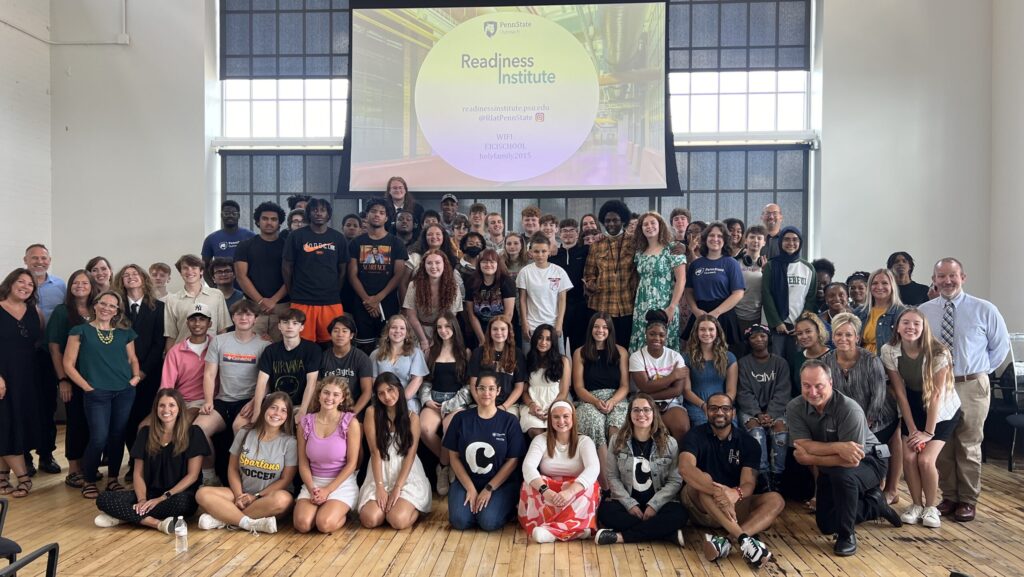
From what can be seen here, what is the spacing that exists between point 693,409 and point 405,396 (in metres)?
2.00

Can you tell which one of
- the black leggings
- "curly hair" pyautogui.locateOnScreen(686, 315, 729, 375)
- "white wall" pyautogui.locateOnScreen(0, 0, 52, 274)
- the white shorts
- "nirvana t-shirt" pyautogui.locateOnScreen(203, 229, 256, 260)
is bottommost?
the black leggings

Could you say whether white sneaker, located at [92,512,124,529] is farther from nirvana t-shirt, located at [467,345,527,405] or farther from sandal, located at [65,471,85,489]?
nirvana t-shirt, located at [467,345,527,405]

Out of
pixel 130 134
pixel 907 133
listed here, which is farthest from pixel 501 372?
pixel 130 134

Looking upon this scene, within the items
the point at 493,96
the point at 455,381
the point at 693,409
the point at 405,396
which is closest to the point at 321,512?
the point at 405,396

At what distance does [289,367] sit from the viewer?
5375 millimetres

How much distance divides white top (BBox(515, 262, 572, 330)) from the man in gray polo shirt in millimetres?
1953

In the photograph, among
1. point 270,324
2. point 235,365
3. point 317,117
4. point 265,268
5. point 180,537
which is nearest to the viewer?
point 180,537

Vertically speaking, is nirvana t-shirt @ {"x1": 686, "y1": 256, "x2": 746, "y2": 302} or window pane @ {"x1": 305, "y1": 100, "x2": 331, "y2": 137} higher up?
window pane @ {"x1": 305, "y1": 100, "x2": 331, "y2": 137}

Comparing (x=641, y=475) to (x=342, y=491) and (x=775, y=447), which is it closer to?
(x=775, y=447)

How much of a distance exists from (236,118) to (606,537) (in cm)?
775

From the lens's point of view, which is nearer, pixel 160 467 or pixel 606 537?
pixel 606 537

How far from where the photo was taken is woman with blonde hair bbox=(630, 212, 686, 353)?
5809 millimetres

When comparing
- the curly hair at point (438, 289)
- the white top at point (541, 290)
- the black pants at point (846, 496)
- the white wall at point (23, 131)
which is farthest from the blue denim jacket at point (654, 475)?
the white wall at point (23, 131)

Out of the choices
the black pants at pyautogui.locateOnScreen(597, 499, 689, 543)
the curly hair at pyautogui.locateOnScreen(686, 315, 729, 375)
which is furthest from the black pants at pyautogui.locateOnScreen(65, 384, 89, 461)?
the curly hair at pyautogui.locateOnScreen(686, 315, 729, 375)
